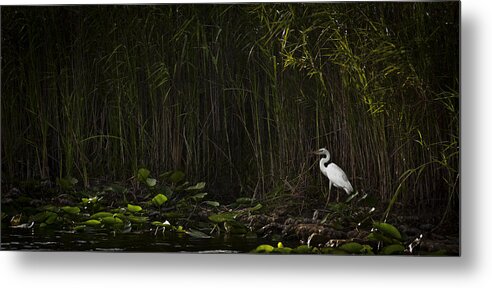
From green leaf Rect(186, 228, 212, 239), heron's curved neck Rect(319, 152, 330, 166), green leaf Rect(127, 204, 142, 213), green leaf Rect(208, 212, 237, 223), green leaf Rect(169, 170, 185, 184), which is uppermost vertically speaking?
heron's curved neck Rect(319, 152, 330, 166)

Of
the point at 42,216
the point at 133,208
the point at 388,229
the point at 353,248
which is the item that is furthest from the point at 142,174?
the point at 388,229

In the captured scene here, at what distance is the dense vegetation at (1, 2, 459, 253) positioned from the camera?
11.3ft

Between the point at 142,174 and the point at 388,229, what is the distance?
105 centimetres

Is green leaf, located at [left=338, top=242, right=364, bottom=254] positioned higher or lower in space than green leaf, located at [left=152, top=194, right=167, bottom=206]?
lower

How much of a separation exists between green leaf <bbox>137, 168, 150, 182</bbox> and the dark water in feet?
0.75

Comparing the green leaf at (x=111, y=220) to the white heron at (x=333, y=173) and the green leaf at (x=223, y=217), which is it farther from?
the white heron at (x=333, y=173)

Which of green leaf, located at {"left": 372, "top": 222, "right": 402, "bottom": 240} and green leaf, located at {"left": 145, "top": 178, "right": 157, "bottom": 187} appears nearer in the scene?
green leaf, located at {"left": 372, "top": 222, "right": 402, "bottom": 240}

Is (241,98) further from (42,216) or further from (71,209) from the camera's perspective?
(42,216)

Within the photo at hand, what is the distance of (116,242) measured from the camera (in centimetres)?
355

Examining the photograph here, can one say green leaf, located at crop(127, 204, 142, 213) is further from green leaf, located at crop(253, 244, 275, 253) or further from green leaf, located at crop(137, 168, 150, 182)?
green leaf, located at crop(253, 244, 275, 253)

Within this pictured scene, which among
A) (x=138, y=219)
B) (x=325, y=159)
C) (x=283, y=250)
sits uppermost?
(x=325, y=159)

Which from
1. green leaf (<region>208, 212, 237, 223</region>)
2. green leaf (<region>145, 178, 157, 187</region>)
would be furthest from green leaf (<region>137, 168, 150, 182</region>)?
green leaf (<region>208, 212, 237, 223</region>)

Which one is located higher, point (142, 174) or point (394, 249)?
point (142, 174)

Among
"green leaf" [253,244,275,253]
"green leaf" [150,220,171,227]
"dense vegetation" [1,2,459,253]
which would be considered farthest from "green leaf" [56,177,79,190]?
"green leaf" [253,244,275,253]
